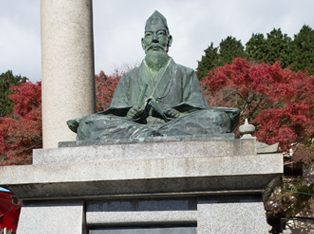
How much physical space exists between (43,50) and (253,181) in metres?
6.27

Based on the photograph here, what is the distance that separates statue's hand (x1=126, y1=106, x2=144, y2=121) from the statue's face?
1.25m

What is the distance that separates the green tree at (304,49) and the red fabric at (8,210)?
1719 cm

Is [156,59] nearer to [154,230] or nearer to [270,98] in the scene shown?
[154,230]

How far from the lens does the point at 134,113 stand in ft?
19.1

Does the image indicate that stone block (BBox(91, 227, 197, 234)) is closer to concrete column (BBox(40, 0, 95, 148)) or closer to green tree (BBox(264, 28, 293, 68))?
concrete column (BBox(40, 0, 95, 148))

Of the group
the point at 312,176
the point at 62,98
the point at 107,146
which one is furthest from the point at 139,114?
the point at 312,176

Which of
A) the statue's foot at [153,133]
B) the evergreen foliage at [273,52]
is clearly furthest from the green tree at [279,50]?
the statue's foot at [153,133]

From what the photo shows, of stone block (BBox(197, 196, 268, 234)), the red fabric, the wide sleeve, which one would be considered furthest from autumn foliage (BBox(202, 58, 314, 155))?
stone block (BBox(197, 196, 268, 234))

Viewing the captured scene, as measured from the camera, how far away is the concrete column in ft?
28.1

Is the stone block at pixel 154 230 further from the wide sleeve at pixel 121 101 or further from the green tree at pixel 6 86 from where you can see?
the green tree at pixel 6 86

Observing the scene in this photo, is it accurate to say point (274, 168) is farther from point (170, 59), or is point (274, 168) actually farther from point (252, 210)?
point (170, 59)

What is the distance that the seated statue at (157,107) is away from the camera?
17.7 ft

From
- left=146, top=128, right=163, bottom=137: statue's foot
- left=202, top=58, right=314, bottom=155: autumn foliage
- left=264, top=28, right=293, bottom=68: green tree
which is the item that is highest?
left=264, top=28, right=293, bottom=68: green tree

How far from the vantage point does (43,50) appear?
8938mm
